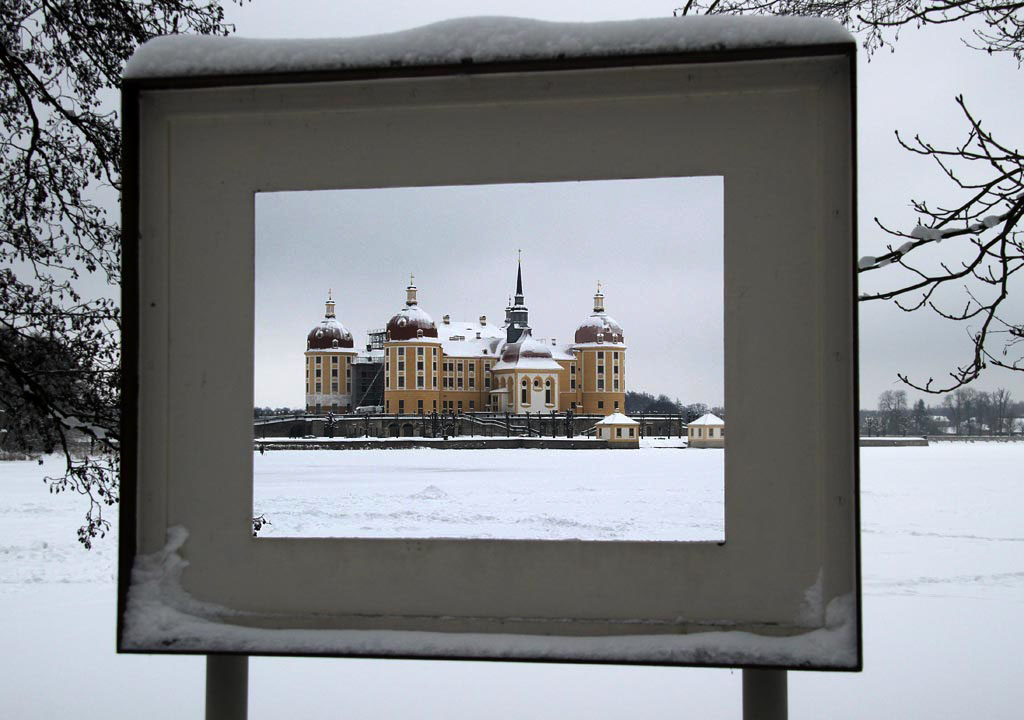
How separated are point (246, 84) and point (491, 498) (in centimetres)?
1542

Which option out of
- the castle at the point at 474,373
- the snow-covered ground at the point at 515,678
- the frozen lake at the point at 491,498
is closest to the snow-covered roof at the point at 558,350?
the castle at the point at 474,373

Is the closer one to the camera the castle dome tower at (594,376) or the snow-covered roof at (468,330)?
the castle dome tower at (594,376)

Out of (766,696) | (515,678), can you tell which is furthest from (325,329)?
(515,678)

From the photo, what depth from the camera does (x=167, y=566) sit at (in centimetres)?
213

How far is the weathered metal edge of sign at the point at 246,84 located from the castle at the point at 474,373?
143ft

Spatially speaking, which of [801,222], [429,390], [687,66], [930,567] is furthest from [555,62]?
[429,390]

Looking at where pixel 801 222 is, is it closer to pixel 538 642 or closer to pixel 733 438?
pixel 733 438

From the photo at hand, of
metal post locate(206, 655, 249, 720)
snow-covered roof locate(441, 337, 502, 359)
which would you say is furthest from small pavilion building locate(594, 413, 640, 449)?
metal post locate(206, 655, 249, 720)

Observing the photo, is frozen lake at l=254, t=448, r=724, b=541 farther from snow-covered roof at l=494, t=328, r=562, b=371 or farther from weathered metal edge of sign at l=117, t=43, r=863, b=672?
snow-covered roof at l=494, t=328, r=562, b=371

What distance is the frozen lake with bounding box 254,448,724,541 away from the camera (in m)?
2.88

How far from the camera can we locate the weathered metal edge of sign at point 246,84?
6.27 feet

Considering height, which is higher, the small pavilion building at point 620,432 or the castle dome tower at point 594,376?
the castle dome tower at point 594,376

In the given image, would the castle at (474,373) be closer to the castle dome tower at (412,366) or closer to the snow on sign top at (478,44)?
the castle dome tower at (412,366)

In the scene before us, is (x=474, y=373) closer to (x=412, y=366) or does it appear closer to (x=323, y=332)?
(x=412, y=366)
